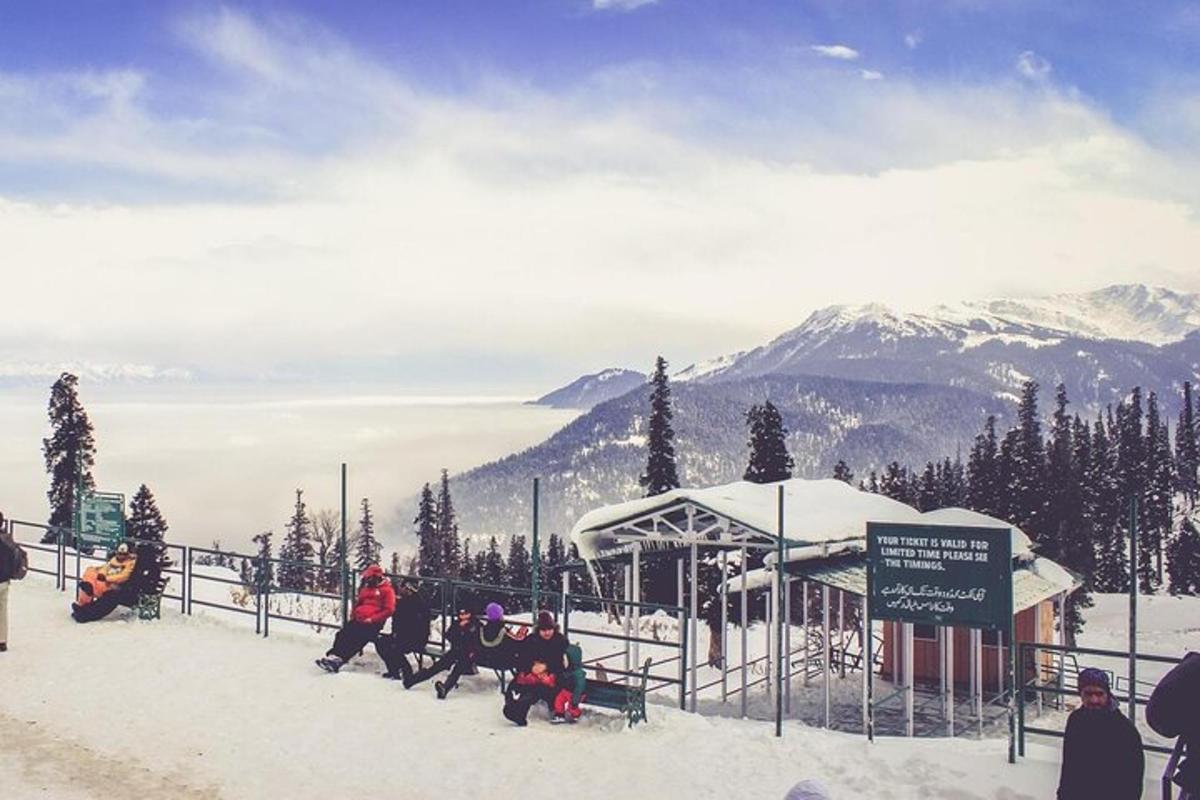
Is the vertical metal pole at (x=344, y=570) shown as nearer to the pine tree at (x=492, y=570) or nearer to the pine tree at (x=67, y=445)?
the pine tree at (x=67, y=445)

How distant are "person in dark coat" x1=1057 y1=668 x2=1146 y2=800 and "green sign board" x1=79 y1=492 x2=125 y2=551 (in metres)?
17.0

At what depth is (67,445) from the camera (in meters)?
57.0

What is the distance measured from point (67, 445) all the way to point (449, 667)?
166ft

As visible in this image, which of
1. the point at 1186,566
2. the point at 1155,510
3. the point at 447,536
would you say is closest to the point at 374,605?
the point at 447,536

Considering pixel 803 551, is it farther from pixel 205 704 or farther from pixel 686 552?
pixel 205 704

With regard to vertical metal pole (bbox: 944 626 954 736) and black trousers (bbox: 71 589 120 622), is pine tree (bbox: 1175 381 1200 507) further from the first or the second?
black trousers (bbox: 71 589 120 622)

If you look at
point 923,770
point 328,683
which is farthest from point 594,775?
point 328,683

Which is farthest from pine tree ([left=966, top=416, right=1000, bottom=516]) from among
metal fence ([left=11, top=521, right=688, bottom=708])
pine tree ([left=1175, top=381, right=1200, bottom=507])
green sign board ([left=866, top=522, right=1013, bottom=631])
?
green sign board ([left=866, top=522, right=1013, bottom=631])

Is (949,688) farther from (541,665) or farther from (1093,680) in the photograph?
(1093,680)

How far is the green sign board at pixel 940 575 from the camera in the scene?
1171cm

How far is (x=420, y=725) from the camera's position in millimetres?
12250

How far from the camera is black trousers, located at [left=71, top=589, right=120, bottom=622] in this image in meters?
17.1

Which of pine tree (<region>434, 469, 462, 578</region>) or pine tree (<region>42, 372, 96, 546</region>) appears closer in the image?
pine tree (<region>42, 372, 96, 546</region>)

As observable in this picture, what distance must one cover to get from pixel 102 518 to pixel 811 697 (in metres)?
15.9
